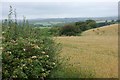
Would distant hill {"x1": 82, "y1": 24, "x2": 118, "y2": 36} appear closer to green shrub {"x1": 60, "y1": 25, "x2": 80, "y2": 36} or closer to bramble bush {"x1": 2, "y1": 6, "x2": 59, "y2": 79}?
green shrub {"x1": 60, "y1": 25, "x2": 80, "y2": 36}

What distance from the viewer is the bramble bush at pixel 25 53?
285 inches

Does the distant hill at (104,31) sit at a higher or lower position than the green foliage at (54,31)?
lower

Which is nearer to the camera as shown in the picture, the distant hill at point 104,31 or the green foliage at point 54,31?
the green foliage at point 54,31

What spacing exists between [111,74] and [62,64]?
122cm

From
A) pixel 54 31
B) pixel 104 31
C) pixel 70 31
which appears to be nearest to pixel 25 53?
pixel 54 31

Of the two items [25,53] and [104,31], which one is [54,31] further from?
[104,31]

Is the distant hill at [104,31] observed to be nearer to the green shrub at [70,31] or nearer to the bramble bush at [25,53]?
the green shrub at [70,31]

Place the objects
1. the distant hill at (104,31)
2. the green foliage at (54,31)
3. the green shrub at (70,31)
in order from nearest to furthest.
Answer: the green foliage at (54,31) < the distant hill at (104,31) < the green shrub at (70,31)

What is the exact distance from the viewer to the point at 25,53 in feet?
25.5

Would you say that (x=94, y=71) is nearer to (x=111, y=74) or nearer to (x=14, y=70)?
(x=111, y=74)

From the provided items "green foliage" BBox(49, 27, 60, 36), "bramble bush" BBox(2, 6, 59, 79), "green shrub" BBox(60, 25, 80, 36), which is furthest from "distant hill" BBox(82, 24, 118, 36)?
"bramble bush" BBox(2, 6, 59, 79)

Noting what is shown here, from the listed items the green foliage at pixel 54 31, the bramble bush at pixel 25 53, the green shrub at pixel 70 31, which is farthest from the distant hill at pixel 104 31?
the bramble bush at pixel 25 53

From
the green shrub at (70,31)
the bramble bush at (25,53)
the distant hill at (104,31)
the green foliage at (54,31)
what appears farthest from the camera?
the green shrub at (70,31)

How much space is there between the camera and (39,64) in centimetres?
759
